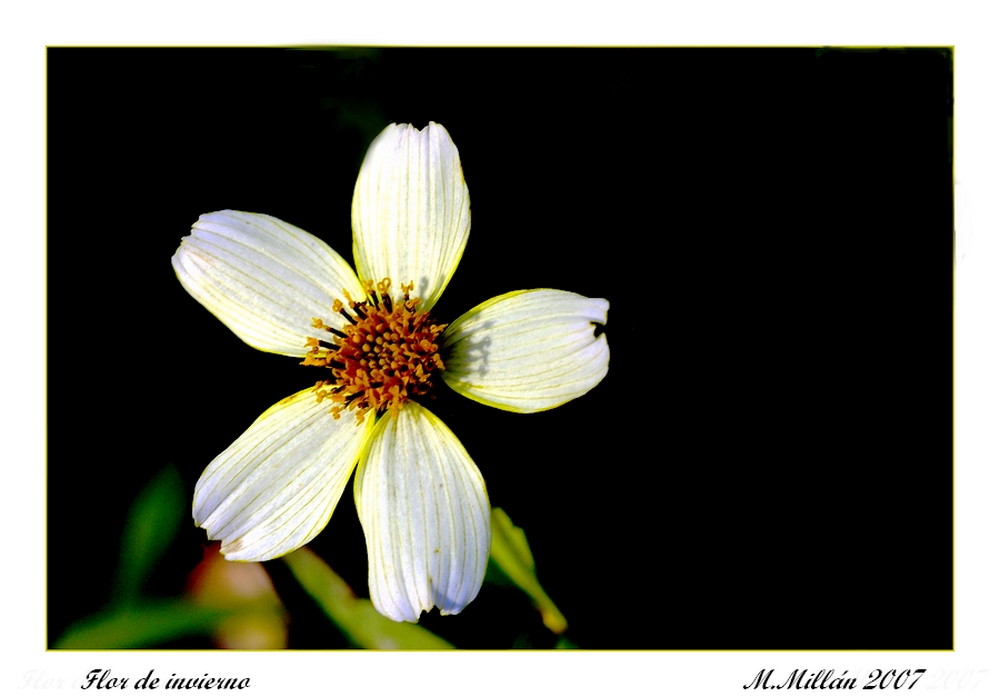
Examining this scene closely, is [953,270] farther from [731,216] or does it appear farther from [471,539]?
[471,539]

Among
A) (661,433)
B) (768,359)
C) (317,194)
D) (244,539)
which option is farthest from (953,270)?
(244,539)

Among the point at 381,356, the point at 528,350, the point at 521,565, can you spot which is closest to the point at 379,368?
the point at 381,356

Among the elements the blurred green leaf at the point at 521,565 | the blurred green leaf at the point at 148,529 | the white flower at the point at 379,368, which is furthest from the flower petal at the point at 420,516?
the blurred green leaf at the point at 148,529

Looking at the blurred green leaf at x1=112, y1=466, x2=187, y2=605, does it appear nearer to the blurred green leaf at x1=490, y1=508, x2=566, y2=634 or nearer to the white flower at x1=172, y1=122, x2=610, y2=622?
the white flower at x1=172, y1=122, x2=610, y2=622

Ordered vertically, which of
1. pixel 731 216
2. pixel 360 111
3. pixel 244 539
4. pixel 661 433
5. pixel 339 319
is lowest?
pixel 244 539

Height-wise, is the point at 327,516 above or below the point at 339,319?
below

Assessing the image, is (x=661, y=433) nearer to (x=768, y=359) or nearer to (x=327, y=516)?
(x=768, y=359)

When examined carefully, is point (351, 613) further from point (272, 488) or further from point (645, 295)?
point (645, 295)
